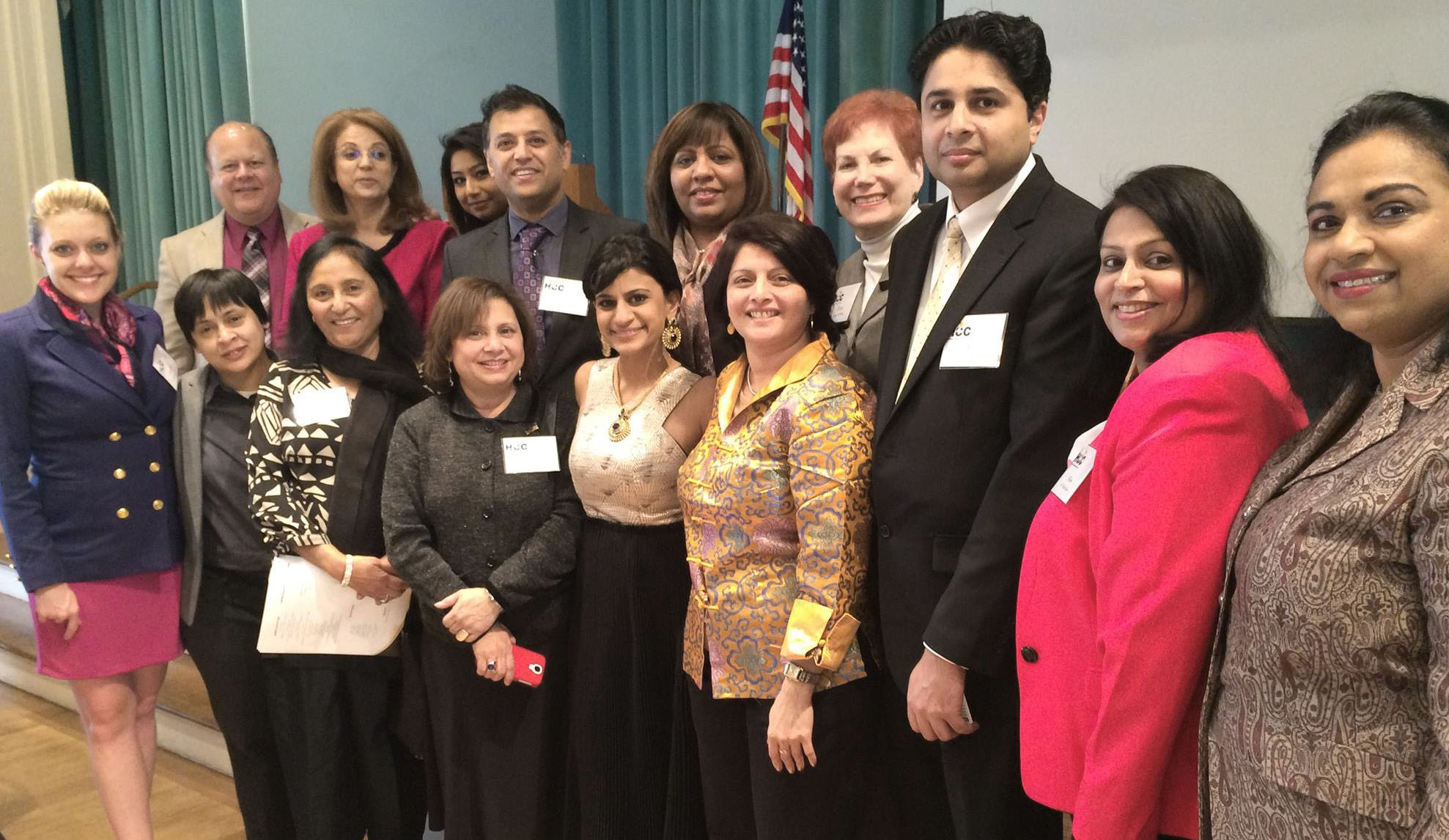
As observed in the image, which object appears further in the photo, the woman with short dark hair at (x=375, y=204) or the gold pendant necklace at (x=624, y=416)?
the woman with short dark hair at (x=375, y=204)

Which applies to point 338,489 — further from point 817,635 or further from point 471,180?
point 817,635

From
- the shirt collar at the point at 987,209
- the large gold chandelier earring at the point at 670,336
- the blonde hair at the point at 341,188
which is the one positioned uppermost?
the blonde hair at the point at 341,188

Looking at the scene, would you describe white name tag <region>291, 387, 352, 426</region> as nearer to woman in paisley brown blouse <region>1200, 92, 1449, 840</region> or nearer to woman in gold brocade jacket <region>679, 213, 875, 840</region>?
woman in gold brocade jacket <region>679, 213, 875, 840</region>

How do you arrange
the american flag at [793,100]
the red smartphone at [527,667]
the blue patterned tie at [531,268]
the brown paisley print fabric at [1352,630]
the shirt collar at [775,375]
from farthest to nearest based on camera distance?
1. the american flag at [793,100]
2. the blue patterned tie at [531,268]
3. the red smartphone at [527,667]
4. the shirt collar at [775,375]
5. the brown paisley print fabric at [1352,630]

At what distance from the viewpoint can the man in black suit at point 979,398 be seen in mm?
1622

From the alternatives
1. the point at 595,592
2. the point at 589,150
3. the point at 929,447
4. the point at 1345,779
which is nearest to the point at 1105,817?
the point at 1345,779

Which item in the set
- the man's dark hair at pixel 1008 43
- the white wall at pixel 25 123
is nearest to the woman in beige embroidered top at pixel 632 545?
Result: the man's dark hair at pixel 1008 43

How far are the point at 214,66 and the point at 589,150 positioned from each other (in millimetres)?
1850

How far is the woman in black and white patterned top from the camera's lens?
251cm

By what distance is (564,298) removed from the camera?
2672 mm

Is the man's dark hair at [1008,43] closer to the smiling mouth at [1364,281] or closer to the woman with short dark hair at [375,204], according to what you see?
the smiling mouth at [1364,281]

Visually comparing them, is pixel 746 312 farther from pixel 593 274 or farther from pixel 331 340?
pixel 331 340

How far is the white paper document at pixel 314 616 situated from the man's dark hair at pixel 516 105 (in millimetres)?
1237

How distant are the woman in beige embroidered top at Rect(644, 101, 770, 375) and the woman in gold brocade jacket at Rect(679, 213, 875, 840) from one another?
389mm
